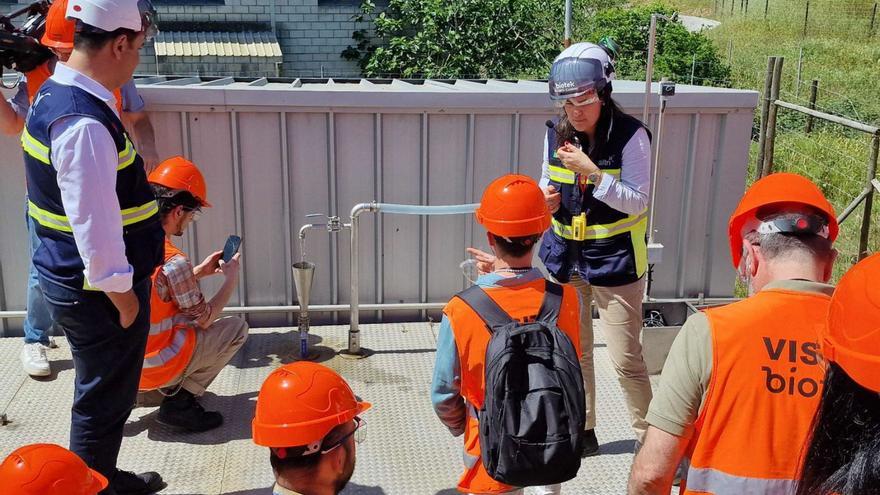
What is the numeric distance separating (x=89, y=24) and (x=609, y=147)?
2.17 m

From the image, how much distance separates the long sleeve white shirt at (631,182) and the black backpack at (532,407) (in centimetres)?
119

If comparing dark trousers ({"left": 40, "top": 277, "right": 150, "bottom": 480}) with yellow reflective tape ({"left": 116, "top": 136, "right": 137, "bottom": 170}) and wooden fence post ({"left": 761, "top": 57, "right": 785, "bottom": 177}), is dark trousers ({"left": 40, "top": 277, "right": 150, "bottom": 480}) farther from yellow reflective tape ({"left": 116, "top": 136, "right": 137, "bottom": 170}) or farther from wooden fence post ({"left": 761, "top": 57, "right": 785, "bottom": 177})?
wooden fence post ({"left": 761, "top": 57, "right": 785, "bottom": 177})

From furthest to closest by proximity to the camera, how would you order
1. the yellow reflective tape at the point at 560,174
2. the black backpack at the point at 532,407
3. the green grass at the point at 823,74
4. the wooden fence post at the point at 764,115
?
the green grass at the point at 823,74
the wooden fence post at the point at 764,115
the yellow reflective tape at the point at 560,174
the black backpack at the point at 532,407

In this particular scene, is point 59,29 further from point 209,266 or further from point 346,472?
point 346,472

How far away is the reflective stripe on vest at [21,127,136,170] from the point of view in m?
2.88

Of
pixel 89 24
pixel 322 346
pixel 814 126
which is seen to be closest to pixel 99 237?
pixel 89 24

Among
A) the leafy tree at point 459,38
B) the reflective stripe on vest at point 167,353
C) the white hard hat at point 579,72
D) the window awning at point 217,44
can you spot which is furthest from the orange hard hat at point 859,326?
the window awning at point 217,44

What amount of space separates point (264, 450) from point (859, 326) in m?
3.17

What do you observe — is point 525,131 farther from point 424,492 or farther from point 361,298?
point 424,492

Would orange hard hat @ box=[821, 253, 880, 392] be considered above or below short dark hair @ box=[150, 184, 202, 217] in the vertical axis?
above

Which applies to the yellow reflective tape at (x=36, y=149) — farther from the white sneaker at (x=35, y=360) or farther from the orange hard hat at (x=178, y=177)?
the white sneaker at (x=35, y=360)

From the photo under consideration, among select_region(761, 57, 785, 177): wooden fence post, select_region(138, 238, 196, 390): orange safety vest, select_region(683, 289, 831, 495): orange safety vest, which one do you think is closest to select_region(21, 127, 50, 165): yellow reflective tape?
select_region(138, 238, 196, 390): orange safety vest

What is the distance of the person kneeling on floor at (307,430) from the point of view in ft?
6.77

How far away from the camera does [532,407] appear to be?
93.4 inches
